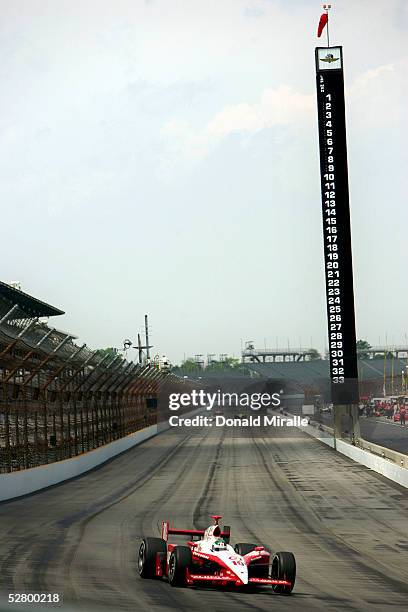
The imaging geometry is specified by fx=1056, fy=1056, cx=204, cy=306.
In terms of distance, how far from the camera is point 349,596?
15.7 m

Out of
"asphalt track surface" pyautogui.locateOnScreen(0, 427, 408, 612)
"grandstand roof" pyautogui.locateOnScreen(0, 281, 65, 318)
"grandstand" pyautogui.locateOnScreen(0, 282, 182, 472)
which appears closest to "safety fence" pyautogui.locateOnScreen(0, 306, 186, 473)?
"grandstand" pyautogui.locateOnScreen(0, 282, 182, 472)

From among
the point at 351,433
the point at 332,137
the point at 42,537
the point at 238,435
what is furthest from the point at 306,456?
the point at 42,537

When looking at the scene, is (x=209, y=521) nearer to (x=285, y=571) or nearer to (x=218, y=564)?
(x=218, y=564)

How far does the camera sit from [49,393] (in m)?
38.9

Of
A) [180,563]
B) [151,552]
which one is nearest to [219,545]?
[180,563]

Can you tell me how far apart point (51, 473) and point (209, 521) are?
13130mm

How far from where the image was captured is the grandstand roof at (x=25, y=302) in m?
66.3

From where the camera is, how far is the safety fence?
31531mm

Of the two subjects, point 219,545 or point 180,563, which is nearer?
point 180,563

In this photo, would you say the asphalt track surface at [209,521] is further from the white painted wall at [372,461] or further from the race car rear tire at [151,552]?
the white painted wall at [372,461]

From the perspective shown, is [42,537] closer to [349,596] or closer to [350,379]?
[349,596]

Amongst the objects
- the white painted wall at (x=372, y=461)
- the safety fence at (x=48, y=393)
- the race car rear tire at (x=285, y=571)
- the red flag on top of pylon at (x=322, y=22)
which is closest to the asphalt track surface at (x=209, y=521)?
the race car rear tire at (x=285, y=571)

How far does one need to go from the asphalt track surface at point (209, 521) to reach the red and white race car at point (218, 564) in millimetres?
225

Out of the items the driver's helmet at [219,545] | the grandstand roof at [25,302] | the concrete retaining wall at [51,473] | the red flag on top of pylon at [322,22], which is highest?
the red flag on top of pylon at [322,22]
